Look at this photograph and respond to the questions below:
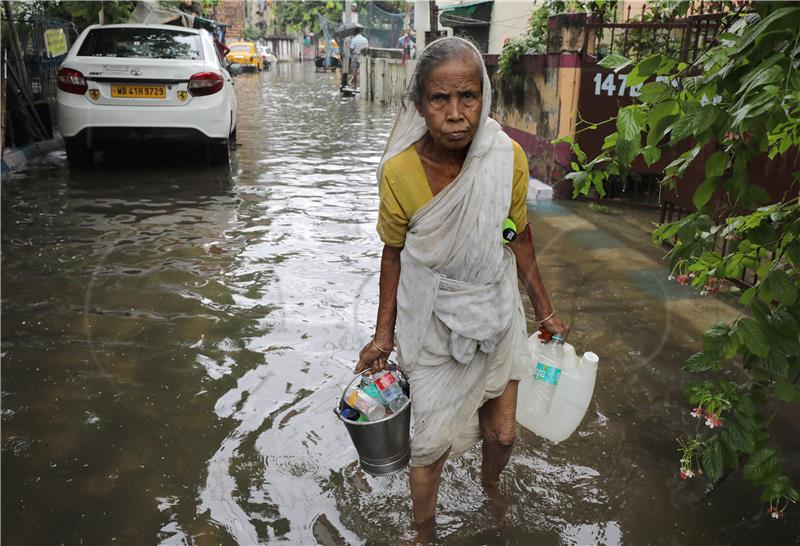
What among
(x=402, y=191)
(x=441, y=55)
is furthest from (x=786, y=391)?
(x=441, y=55)

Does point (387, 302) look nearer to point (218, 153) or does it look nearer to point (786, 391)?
point (786, 391)

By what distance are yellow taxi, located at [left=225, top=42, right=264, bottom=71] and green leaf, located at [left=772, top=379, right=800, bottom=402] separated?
39763 millimetres

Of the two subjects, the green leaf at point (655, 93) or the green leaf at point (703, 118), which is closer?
the green leaf at point (703, 118)

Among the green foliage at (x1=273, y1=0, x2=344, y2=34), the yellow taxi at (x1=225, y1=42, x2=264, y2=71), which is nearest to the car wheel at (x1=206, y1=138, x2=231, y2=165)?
the yellow taxi at (x1=225, y1=42, x2=264, y2=71)

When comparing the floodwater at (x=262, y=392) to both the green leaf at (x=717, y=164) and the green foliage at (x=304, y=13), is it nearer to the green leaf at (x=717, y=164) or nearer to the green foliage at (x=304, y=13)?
the green leaf at (x=717, y=164)

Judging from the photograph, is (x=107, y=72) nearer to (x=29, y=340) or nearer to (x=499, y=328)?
(x=29, y=340)

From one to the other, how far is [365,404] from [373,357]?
174mm

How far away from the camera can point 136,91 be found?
322 inches

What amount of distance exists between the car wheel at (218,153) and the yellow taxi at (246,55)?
31.5 metres

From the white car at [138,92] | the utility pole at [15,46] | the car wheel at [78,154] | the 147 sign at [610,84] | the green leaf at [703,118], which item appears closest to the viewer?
the green leaf at [703,118]

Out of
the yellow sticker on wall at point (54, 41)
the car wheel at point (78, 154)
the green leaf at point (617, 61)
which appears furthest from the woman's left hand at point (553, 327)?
the yellow sticker on wall at point (54, 41)

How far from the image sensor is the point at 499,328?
7.88 ft

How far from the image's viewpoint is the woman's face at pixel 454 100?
2191mm

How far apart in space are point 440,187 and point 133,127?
6.98 m
